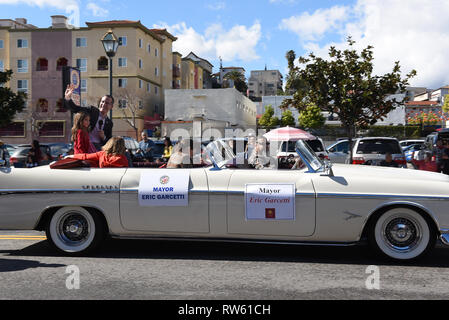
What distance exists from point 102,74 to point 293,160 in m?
54.5

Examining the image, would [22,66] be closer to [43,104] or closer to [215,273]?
[43,104]

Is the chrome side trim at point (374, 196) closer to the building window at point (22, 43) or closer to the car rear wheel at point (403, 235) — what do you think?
the car rear wheel at point (403, 235)

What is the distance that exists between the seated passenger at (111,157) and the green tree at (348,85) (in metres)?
12.8

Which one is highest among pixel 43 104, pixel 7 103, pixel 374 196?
pixel 43 104

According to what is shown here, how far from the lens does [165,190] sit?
17.8 ft

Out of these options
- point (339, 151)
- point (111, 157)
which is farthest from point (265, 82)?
point (111, 157)

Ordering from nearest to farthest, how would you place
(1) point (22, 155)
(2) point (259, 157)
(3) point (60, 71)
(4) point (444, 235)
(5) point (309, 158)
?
(4) point (444, 235) < (5) point (309, 158) < (2) point (259, 157) < (1) point (22, 155) < (3) point (60, 71)

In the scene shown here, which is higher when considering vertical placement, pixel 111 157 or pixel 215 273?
pixel 111 157

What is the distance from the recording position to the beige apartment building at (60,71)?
56.6 metres

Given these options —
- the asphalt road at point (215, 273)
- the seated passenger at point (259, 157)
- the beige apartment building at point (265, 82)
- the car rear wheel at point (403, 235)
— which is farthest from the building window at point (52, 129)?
the beige apartment building at point (265, 82)

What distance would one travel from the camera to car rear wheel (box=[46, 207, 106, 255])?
5.61m

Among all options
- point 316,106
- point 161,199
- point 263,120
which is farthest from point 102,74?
point 161,199

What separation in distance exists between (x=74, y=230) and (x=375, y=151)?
379 inches
